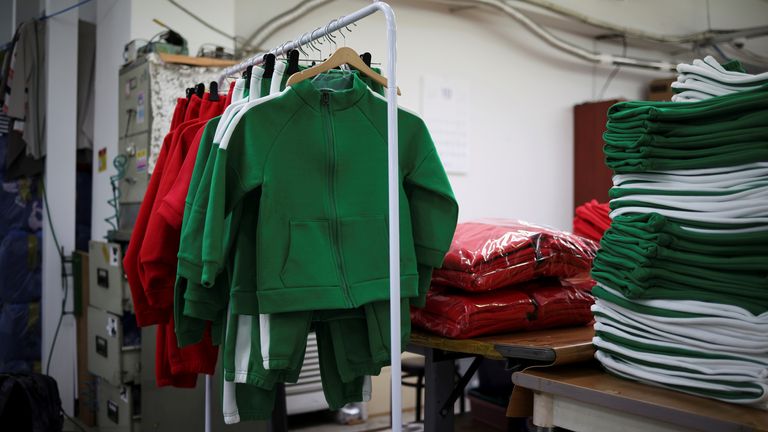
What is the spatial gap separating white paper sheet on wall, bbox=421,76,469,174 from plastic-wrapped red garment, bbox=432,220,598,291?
9.02ft

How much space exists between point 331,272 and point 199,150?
0.46 m

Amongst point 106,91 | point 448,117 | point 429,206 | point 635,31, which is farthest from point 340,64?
point 635,31

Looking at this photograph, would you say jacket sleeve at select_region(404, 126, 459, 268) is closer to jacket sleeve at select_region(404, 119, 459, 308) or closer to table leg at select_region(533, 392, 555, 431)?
jacket sleeve at select_region(404, 119, 459, 308)

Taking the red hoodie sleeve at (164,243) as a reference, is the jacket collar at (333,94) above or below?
above

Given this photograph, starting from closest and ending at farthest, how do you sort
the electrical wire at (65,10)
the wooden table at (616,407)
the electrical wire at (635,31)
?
the wooden table at (616,407)
the electrical wire at (65,10)
the electrical wire at (635,31)

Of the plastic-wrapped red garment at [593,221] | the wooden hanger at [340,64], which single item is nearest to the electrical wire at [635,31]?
the plastic-wrapped red garment at [593,221]

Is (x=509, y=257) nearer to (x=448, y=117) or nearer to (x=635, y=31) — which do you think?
(x=448, y=117)

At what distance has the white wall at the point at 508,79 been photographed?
4664 millimetres

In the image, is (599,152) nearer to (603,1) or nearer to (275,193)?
(603,1)

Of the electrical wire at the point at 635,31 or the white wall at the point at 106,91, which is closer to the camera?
the white wall at the point at 106,91

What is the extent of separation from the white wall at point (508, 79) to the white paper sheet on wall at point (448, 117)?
7 centimetres

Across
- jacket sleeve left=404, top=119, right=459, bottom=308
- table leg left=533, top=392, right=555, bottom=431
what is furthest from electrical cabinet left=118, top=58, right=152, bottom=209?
table leg left=533, top=392, right=555, bottom=431

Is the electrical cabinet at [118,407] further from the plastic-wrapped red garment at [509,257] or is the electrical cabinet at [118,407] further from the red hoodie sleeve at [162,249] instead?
the plastic-wrapped red garment at [509,257]

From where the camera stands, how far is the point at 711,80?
1.34 metres
